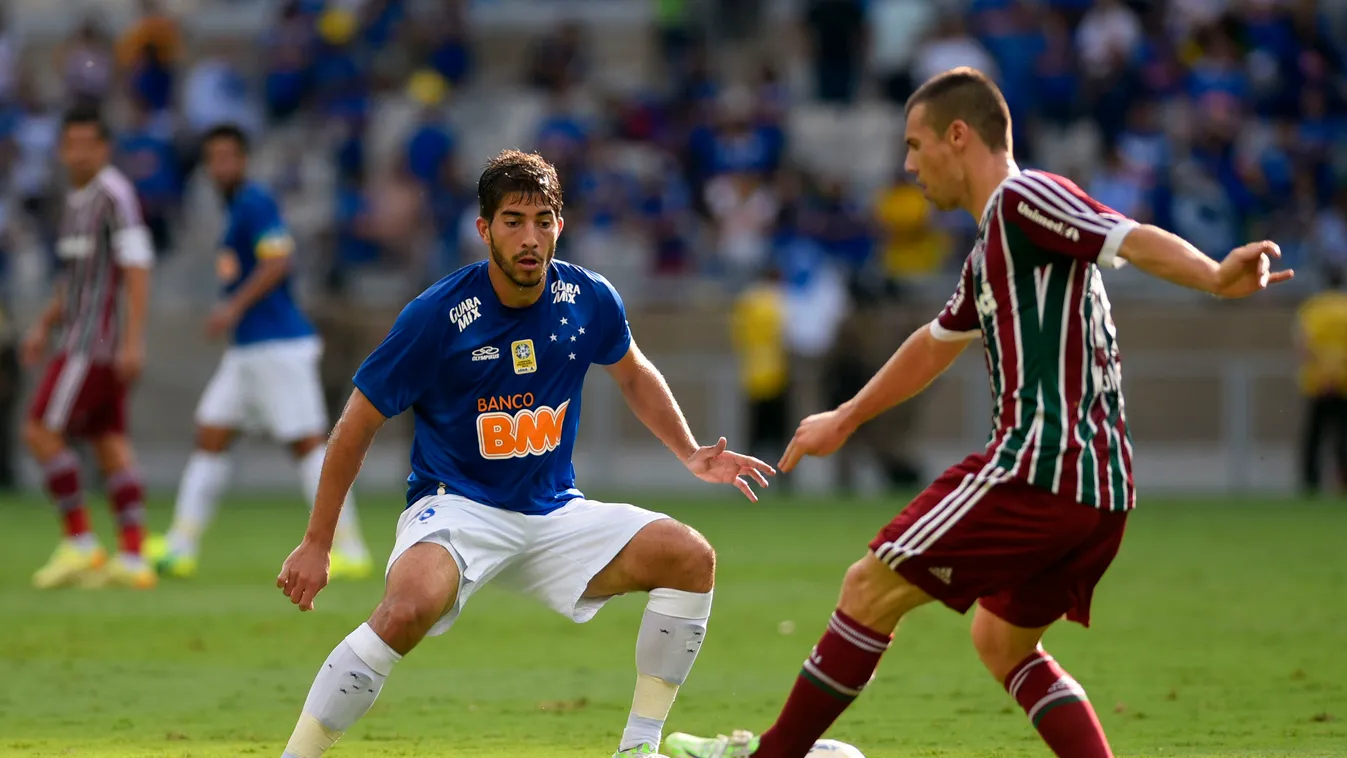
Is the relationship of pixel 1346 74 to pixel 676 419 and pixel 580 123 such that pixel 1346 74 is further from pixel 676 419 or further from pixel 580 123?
pixel 676 419

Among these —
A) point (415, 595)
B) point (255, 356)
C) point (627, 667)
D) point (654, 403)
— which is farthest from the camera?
point (255, 356)

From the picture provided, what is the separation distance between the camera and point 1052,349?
5164mm

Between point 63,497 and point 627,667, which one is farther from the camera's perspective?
point 63,497

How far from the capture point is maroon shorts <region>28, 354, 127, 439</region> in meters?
11.7

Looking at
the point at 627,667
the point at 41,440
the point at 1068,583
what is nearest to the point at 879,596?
the point at 1068,583

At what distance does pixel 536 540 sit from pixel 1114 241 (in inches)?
87.9

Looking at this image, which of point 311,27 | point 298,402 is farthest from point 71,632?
point 311,27

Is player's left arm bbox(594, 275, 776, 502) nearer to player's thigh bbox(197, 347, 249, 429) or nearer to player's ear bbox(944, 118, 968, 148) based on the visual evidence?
player's ear bbox(944, 118, 968, 148)

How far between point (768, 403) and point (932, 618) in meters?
9.70

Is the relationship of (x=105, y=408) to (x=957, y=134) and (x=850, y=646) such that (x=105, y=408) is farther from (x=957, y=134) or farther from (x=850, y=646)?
(x=957, y=134)

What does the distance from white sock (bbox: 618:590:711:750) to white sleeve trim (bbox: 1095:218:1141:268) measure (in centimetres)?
188

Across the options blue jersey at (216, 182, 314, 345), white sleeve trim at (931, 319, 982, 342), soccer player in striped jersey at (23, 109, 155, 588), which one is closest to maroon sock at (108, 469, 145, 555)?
soccer player in striped jersey at (23, 109, 155, 588)

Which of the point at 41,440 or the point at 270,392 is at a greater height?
the point at 270,392

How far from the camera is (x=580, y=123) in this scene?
24.3m
